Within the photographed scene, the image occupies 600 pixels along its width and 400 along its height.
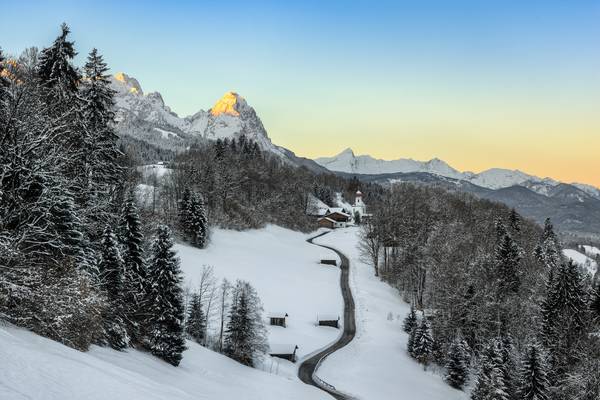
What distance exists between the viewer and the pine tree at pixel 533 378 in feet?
96.7

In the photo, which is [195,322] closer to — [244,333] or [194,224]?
[244,333]

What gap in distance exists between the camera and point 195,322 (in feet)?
120

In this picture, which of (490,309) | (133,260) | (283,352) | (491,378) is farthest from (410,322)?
(133,260)

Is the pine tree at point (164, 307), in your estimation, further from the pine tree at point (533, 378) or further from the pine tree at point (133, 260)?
the pine tree at point (533, 378)

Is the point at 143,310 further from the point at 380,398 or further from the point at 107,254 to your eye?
the point at 380,398

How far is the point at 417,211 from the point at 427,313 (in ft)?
99.5

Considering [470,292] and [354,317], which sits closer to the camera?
[470,292]

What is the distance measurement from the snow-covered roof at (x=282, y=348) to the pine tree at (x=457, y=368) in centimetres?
1481

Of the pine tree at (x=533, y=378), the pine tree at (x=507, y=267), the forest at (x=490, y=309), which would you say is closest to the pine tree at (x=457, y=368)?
the forest at (x=490, y=309)

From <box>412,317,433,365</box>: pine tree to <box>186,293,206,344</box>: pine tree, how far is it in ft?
71.5

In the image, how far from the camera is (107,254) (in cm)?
2408

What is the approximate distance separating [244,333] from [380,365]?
46.6 ft

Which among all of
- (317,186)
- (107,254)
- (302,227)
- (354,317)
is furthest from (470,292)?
(317,186)

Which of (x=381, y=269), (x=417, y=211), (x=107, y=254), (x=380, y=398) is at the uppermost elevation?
(x=417, y=211)
